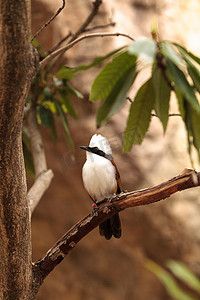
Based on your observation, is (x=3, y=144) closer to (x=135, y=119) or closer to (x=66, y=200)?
(x=135, y=119)

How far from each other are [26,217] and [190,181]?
0.71 meters

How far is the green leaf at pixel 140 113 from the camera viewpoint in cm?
128

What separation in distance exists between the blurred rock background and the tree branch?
6.15ft

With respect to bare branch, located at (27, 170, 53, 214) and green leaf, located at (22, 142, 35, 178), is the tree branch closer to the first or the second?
bare branch, located at (27, 170, 53, 214)

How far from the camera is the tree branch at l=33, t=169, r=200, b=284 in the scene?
1.60 m

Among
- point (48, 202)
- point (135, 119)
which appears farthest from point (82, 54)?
point (135, 119)

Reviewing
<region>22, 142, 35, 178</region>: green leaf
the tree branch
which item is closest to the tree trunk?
the tree branch

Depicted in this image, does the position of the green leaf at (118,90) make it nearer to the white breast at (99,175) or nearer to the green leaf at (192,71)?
the green leaf at (192,71)

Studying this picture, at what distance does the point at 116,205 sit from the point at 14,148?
513mm

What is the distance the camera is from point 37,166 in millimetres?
2516

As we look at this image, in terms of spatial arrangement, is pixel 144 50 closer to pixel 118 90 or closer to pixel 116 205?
pixel 118 90

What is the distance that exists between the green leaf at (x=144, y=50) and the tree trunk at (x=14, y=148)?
54 cm

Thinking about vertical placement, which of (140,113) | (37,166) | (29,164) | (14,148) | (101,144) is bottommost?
(140,113)

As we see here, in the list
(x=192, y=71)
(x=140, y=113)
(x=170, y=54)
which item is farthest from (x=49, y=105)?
(x=170, y=54)
